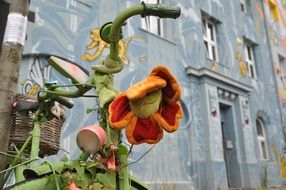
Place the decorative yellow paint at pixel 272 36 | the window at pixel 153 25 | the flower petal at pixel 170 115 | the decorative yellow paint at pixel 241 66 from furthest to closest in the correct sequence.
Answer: the decorative yellow paint at pixel 272 36, the decorative yellow paint at pixel 241 66, the window at pixel 153 25, the flower petal at pixel 170 115

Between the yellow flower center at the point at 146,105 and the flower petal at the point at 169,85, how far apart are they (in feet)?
0.23

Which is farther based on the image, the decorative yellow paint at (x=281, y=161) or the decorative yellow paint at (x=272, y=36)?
the decorative yellow paint at (x=272, y=36)

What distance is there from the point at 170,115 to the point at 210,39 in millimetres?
8811

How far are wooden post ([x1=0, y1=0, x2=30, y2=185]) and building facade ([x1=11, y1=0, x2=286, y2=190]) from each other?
122 inches

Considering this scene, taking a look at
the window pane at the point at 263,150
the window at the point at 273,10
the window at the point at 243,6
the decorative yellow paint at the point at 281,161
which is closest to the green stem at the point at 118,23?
the window pane at the point at 263,150

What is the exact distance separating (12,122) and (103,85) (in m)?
0.69

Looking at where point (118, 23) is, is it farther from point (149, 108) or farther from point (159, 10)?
point (149, 108)

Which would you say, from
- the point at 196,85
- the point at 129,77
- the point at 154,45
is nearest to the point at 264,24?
the point at 196,85

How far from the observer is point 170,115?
4.60 ft

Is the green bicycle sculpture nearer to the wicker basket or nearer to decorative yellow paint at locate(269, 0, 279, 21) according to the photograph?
the wicker basket

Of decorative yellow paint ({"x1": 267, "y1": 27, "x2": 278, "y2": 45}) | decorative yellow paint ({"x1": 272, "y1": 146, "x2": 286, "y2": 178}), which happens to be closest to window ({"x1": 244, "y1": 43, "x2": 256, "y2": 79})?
decorative yellow paint ({"x1": 267, "y1": 27, "x2": 278, "y2": 45})

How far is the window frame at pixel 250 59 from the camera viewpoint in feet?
37.9

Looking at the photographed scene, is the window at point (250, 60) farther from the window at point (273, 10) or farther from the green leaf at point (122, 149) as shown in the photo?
the green leaf at point (122, 149)

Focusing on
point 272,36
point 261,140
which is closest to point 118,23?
point 261,140
